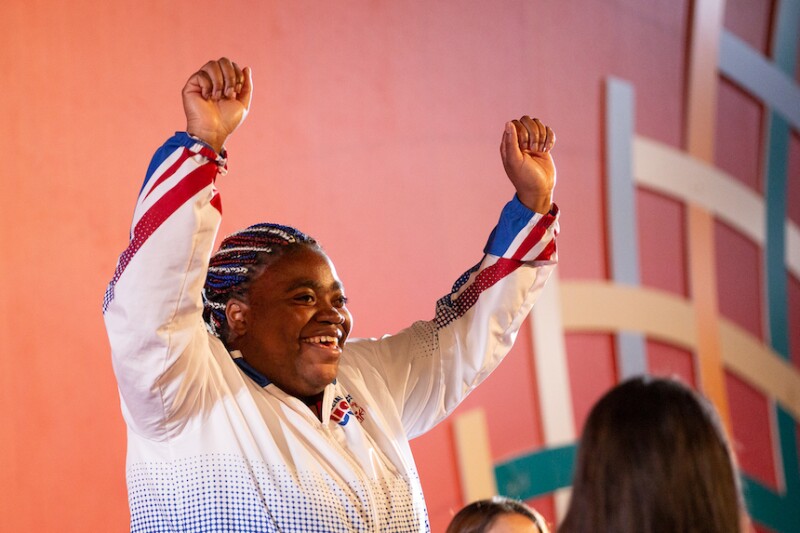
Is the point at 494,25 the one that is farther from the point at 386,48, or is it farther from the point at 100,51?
the point at 100,51

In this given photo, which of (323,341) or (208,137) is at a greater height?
(208,137)

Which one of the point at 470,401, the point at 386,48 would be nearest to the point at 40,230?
the point at 386,48

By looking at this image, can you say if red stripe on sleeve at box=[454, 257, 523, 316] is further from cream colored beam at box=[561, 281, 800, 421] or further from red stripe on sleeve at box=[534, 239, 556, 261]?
cream colored beam at box=[561, 281, 800, 421]

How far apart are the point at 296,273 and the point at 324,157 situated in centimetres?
113

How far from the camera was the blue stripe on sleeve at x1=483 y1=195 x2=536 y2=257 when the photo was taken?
2014 millimetres

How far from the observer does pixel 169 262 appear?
4.99 ft

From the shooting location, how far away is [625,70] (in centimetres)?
380

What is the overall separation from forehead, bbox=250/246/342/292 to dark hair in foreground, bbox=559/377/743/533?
76 centimetres

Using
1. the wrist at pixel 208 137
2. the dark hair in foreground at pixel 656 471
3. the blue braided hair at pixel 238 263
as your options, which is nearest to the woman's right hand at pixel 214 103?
the wrist at pixel 208 137

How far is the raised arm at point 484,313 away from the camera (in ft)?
6.60

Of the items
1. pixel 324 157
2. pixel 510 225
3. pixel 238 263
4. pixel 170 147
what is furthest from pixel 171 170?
pixel 324 157

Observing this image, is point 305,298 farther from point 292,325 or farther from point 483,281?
point 483,281

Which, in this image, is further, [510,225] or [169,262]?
[510,225]

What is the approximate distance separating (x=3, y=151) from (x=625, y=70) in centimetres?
222
